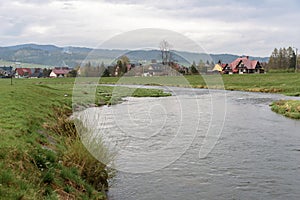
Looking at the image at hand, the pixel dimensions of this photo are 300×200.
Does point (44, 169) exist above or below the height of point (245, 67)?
below

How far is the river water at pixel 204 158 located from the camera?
12305 millimetres

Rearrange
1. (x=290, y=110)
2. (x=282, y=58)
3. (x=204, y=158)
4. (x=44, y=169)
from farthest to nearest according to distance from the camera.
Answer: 1. (x=282, y=58)
2. (x=290, y=110)
3. (x=204, y=158)
4. (x=44, y=169)

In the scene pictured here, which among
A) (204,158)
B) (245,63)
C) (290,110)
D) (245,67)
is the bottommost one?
(204,158)

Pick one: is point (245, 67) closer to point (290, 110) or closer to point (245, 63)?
point (245, 63)

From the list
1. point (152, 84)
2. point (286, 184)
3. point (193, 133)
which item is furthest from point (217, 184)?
point (152, 84)

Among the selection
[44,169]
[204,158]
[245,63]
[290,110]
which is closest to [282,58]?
[245,63]

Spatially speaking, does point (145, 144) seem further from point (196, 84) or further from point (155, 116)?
point (196, 84)

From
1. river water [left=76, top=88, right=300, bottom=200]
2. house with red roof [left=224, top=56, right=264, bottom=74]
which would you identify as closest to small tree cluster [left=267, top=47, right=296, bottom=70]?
house with red roof [left=224, top=56, right=264, bottom=74]

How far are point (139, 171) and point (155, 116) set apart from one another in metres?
17.0

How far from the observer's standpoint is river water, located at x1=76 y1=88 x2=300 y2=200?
40.4ft

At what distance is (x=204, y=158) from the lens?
656 inches

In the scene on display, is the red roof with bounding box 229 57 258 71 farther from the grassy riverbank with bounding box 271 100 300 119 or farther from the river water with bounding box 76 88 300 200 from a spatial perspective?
the river water with bounding box 76 88 300 200

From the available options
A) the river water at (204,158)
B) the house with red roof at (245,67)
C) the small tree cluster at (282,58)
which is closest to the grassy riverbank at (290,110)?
the river water at (204,158)

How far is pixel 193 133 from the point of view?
22828 mm
